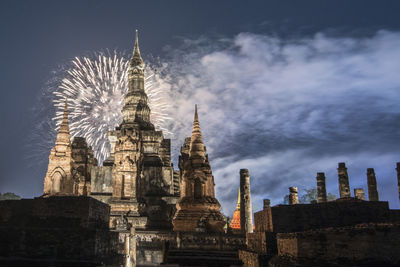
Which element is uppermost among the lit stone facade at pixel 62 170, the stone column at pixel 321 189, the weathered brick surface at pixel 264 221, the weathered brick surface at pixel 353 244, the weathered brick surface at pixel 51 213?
the lit stone facade at pixel 62 170

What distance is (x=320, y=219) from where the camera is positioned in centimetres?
898

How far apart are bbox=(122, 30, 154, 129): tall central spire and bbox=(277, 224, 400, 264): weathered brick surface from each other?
30.6 m

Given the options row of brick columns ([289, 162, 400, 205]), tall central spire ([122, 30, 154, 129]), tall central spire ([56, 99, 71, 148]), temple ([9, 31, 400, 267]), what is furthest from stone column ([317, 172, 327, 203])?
tall central spire ([56, 99, 71, 148])

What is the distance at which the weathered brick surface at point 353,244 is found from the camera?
611 centimetres

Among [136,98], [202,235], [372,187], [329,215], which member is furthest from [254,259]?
[136,98]

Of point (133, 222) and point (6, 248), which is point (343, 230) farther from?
point (133, 222)

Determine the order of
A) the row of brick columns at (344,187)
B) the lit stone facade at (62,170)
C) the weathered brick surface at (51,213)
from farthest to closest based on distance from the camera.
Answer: the row of brick columns at (344,187)
the lit stone facade at (62,170)
the weathered brick surface at (51,213)

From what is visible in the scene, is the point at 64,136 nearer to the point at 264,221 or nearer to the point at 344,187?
the point at 264,221

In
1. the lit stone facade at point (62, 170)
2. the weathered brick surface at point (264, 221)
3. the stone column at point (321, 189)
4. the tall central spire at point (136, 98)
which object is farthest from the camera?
the tall central spire at point (136, 98)

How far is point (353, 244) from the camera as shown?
20.9 ft

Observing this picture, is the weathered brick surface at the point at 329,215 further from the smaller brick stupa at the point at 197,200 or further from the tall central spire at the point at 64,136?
the tall central spire at the point at 64,136

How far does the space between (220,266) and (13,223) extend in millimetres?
5878

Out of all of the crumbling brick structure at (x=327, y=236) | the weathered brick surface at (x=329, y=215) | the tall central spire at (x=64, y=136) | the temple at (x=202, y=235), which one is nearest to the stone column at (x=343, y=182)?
the temple at (x=202, y=235)

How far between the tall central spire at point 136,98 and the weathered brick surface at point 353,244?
30624 millimetres
